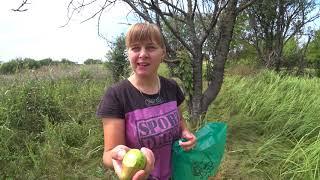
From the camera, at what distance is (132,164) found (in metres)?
1.72

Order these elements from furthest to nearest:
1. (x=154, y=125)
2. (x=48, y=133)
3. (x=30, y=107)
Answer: (x=30, y=107) < (x=48, y=133) < (x=154, y=125)

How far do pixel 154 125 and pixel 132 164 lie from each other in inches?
18.4

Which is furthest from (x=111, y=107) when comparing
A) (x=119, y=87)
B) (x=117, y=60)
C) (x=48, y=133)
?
(x=117, y=60)

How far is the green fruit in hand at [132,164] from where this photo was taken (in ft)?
5.66

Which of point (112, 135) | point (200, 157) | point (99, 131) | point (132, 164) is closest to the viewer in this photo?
point (132, 164)

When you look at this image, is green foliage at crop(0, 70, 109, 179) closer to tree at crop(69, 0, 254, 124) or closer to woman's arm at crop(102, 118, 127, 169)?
tree at crop(69, 0, 254, 124)

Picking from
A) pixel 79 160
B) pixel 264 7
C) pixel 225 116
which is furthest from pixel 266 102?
pixel 264 7

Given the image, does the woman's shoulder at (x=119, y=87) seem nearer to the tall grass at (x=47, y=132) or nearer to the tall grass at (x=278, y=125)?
the tall grass at (x=278, y=125)

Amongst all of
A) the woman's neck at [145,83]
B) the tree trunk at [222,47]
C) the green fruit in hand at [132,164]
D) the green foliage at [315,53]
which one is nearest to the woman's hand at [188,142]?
the woman's neck at [145,83]

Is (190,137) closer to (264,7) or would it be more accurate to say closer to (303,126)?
(303,126)

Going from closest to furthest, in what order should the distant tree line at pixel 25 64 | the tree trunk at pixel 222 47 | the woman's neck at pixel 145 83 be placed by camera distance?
the woman's neck at pixel 145 83 < the tree trunk at pixel 222 47 < the distant tree line at pixel 25 64

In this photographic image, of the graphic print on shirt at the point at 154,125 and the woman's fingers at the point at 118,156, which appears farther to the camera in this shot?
the graphic print on shirt at the point at 154,125

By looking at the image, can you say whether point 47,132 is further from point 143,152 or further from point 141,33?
point 143,152

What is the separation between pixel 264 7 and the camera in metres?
15.6
